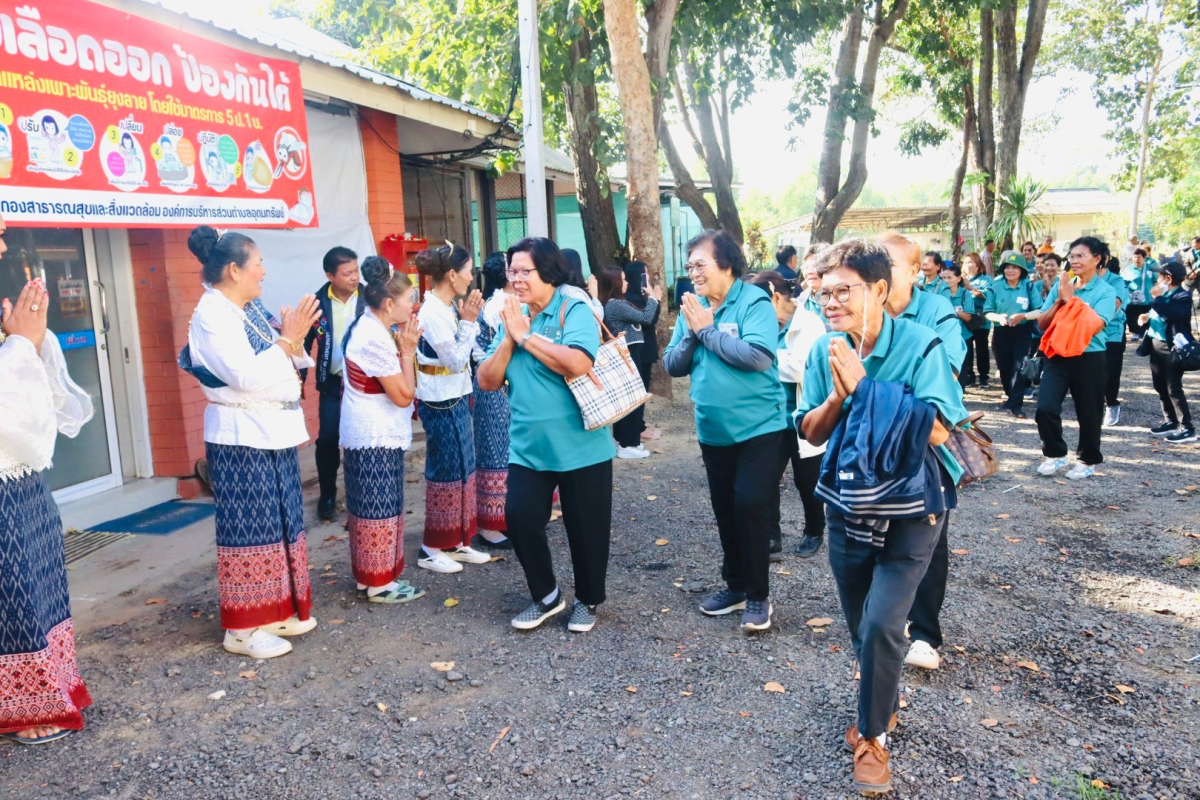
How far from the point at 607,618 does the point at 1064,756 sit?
209 centimetres

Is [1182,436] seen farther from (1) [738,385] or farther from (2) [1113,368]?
(1) [738,385]

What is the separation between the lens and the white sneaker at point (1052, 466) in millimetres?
7191

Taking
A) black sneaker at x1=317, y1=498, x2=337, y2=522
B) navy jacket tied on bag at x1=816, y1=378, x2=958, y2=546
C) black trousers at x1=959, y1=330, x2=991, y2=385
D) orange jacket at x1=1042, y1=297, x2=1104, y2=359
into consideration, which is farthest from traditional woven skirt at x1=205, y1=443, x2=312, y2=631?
black trousers at x1=959, y1=330, x2=991, y2=385

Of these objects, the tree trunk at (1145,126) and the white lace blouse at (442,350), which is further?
the tree trunk at (1145,126)

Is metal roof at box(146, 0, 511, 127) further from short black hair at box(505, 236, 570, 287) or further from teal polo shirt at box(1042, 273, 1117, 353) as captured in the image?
teal polo shirt at box(1042, 273, 1117, 353)

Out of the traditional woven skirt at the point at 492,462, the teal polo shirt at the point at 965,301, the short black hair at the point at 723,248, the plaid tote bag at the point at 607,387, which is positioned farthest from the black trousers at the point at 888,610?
the teal polo shirt at the point at 965,301

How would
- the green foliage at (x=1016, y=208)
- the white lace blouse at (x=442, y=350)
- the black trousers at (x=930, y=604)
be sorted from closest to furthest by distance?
the black trousers at (x=930, y=604)
the white lace blouse at (x=442, y=350)
the green foliage at (x=1016, y=208)

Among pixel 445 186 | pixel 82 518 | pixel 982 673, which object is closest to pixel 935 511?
pixel 982 673

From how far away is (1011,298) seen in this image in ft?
34.7

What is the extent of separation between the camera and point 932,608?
382 cm

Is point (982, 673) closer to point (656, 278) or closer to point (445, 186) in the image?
point (656, 278)

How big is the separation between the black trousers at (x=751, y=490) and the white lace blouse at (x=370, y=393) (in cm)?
158

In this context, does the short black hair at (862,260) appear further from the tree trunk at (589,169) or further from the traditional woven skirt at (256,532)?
the tree trunk at (589,169)

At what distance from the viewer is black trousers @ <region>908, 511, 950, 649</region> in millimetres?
3729
